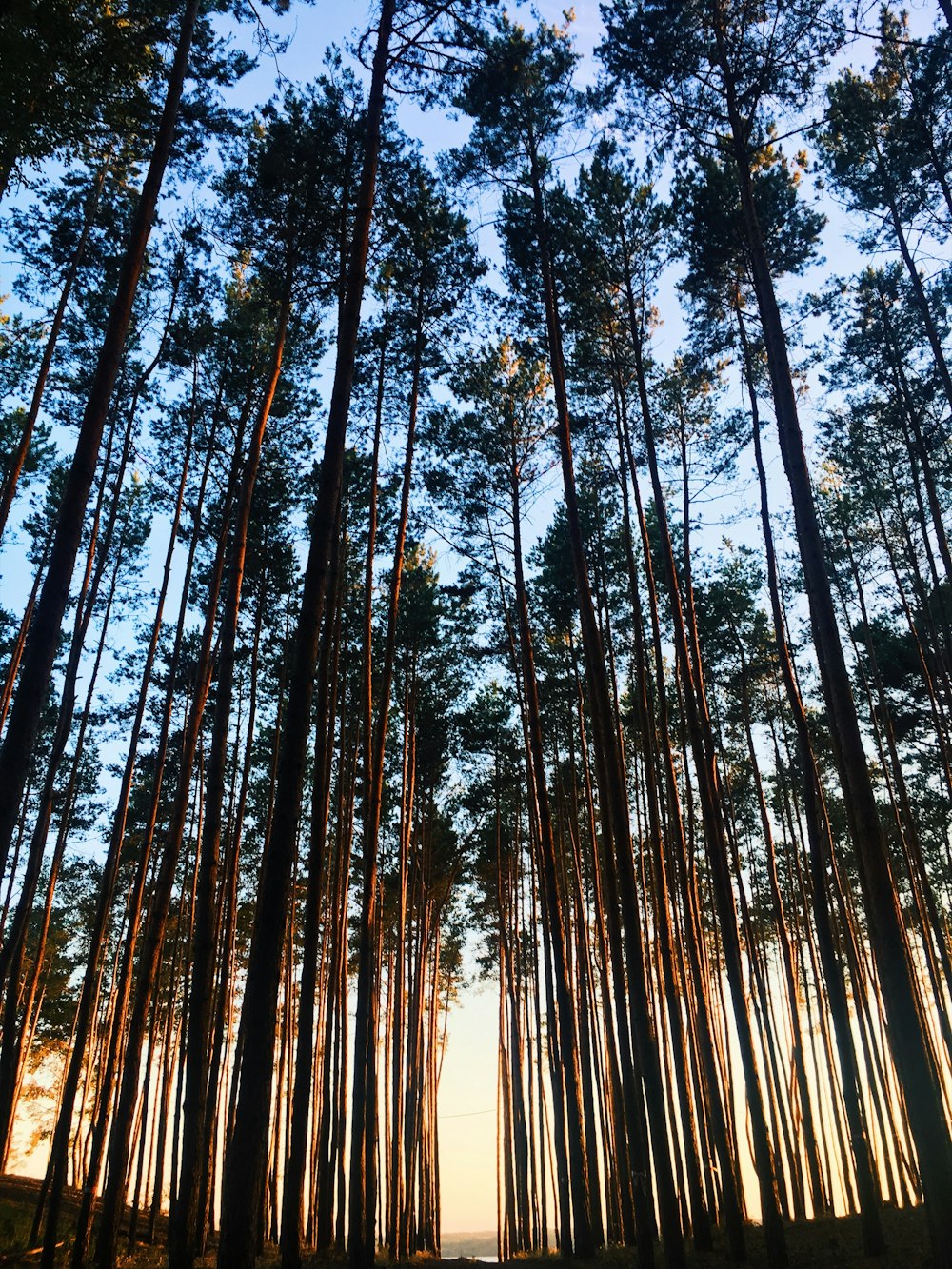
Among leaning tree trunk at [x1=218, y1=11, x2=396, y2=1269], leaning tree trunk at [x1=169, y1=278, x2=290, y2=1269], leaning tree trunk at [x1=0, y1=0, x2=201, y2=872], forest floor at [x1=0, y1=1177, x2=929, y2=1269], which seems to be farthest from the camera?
forest floor at [x1=0, y1=1177, x2=929, y2=1269]

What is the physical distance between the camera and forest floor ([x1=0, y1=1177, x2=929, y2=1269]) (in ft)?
27.6

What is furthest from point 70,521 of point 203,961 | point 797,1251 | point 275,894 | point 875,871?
point 797,1251

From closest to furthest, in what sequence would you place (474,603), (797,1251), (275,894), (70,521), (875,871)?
1. (275,894)
2. (70,521)
3. (875,871)
4. (797,1251)
5. (474,603)

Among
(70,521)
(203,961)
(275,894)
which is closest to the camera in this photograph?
(275,894)

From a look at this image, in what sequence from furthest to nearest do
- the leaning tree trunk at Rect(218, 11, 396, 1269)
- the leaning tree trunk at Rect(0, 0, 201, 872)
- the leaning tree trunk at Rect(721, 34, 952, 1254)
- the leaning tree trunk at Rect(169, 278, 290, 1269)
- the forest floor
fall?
the forest floor → the leaning tree trunk at Rect(169, 278, 290, 1269) → the leaning tree trunk at Rect(721, 34, 952, 1254) → the leaning tree trunk at Rect(0, 0, 201, 872) → the leaning tree trunk at Rect(218, 11, 396, 1269)

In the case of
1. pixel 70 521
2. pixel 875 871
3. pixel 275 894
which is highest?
pixel 70 521

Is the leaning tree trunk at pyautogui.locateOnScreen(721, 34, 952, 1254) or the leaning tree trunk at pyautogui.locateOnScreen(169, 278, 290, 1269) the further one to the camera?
the leaning tree trunk at pyautogui.locateOnScreen(169, 278, 290, 1269)

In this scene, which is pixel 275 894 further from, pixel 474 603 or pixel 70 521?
pixel 474 603

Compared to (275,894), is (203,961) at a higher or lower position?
higher

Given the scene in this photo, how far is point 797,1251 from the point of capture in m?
9.59

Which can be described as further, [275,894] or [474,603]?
[474,603]

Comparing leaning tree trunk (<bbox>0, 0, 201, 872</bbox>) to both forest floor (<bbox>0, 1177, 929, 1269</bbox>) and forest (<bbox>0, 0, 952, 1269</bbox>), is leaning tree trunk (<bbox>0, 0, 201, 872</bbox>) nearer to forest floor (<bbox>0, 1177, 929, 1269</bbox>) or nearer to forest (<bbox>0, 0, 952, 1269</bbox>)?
forest (<bbox>0, 0, 952, 1269</bbox>)

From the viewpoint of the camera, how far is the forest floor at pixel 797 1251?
8.41m

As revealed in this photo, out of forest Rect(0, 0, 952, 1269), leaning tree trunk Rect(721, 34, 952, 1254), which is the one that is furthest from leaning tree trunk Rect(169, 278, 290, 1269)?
leaning tree trunk Rect(721, 34, 952, 1254)
